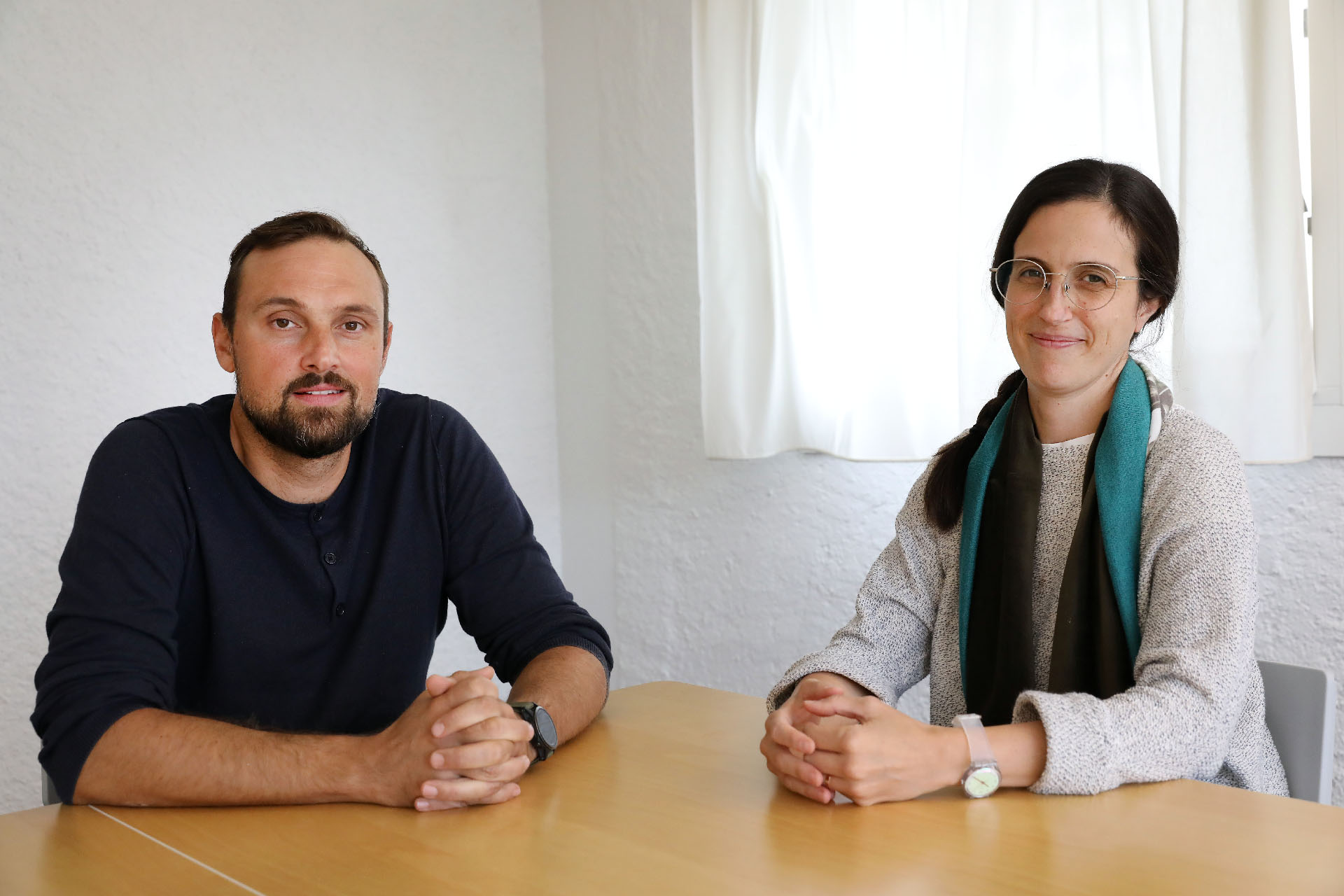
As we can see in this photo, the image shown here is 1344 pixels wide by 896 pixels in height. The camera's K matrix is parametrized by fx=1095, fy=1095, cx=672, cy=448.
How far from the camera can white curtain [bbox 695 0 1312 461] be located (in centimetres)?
210

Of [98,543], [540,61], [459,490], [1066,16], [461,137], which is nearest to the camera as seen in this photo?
[98,543]

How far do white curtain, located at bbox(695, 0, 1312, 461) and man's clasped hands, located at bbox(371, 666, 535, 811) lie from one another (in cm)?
155

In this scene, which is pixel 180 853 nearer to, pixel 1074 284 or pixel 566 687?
pixel 566 687

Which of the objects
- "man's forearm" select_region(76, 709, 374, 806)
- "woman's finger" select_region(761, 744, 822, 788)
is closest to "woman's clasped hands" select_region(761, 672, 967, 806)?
"woman's finger" select_region(761, 744, 822, 788)

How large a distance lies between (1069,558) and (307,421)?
3.79 feet

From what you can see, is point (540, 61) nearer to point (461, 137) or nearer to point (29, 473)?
point (461, 137)

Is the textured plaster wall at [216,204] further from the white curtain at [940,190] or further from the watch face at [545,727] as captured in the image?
the watch face at [545,727]

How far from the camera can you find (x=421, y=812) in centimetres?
124

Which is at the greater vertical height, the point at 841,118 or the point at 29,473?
the point at 841,118

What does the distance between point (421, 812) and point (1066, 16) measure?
82.9 inches

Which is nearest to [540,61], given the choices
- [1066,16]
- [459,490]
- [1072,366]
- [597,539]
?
[597,539]

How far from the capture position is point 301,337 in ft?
5.74

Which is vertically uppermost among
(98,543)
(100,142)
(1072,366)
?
(100,142)

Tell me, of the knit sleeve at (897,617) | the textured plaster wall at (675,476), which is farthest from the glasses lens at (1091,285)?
the textured plaster wall at (675,476)
